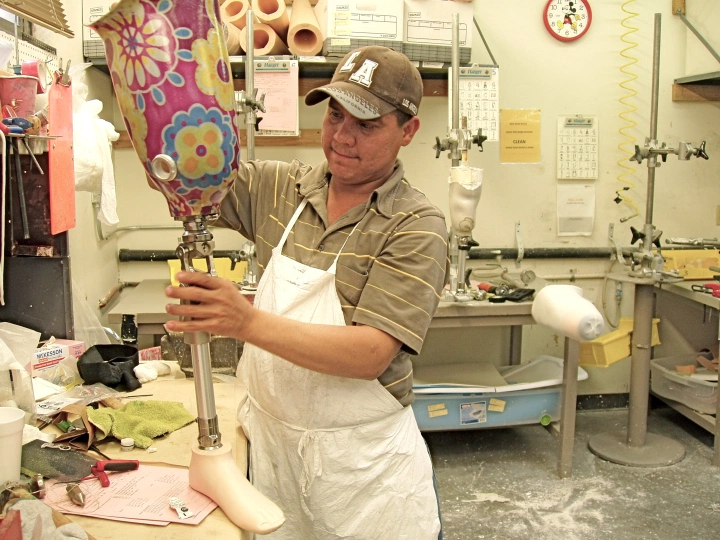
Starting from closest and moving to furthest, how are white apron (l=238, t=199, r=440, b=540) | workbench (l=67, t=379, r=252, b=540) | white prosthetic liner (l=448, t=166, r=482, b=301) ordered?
workbench (l=67, t=379, r=252, b=540), white apron (l=238, t=199, r=440, b=540), white prosthetic liner (l=448, t=166, r=482, b=301)

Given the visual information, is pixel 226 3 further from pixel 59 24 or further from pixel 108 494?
pixel 108 494

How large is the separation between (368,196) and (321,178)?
13cm

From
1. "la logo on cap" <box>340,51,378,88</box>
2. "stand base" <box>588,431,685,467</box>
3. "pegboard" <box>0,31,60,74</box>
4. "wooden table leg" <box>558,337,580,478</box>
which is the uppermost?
"pegboard" <box>0,31,60,74</box>

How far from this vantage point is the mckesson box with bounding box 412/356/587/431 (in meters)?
3.02

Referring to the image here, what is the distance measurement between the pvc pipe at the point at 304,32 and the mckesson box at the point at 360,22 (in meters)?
0.08

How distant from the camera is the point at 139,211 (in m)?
3.41

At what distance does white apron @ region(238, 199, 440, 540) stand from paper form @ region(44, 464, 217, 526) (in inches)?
10.0

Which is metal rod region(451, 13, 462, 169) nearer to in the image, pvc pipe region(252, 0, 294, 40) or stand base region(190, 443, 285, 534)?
pvc pipe region(252, 0, 294, 40)

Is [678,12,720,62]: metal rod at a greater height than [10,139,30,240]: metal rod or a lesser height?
greater

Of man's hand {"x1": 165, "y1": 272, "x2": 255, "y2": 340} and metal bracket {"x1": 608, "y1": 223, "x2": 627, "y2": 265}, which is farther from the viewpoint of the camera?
metal bracket {"x1": 608, "y1": 223, "x2": 627, "y2": 265}

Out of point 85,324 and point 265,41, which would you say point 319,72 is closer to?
point 265,41

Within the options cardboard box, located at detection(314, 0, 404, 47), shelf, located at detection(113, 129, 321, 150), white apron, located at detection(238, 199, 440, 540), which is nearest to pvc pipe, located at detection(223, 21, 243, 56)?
cardboard box, located at detection(314, 0, 404, 47)

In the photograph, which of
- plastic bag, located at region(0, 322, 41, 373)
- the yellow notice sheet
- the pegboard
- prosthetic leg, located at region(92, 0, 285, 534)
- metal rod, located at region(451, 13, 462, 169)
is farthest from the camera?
the yellow notice sheet

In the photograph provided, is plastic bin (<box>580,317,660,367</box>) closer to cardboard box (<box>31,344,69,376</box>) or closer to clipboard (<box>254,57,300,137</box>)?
clipboard (<box>254,57,300,137</box>)
